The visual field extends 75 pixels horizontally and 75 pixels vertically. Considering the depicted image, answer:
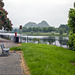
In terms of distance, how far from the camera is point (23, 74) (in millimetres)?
5066

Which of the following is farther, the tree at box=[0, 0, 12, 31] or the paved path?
the tree at box=[0, 0, 12, 31]

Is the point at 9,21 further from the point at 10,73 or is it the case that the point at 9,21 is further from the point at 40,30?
the point at 40,30

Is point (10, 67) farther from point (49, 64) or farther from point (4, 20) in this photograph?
point (4, 20)

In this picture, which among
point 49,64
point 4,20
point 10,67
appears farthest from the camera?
point 4,20

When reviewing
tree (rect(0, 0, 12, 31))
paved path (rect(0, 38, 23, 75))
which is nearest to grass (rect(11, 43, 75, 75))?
paved path (rect(0, 38, 23, 75))

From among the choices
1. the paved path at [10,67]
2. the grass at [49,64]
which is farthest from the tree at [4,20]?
the paved path at [10,67]

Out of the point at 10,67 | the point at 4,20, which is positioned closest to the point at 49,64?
the point at 10,67

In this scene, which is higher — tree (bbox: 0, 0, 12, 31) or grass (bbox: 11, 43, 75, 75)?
tree (bbox: 0, 0, 12, 31)

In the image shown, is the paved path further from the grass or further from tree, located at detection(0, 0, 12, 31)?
tree, located at detection(0, 0, 12, 31)

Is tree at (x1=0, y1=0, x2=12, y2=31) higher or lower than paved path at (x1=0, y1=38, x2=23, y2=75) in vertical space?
higher

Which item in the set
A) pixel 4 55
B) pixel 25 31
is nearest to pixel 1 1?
pixel 4 55

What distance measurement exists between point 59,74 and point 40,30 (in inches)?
5902

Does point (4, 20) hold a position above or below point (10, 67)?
above

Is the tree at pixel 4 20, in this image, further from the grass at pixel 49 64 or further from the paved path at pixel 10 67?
the paved path at pixel 10 67
